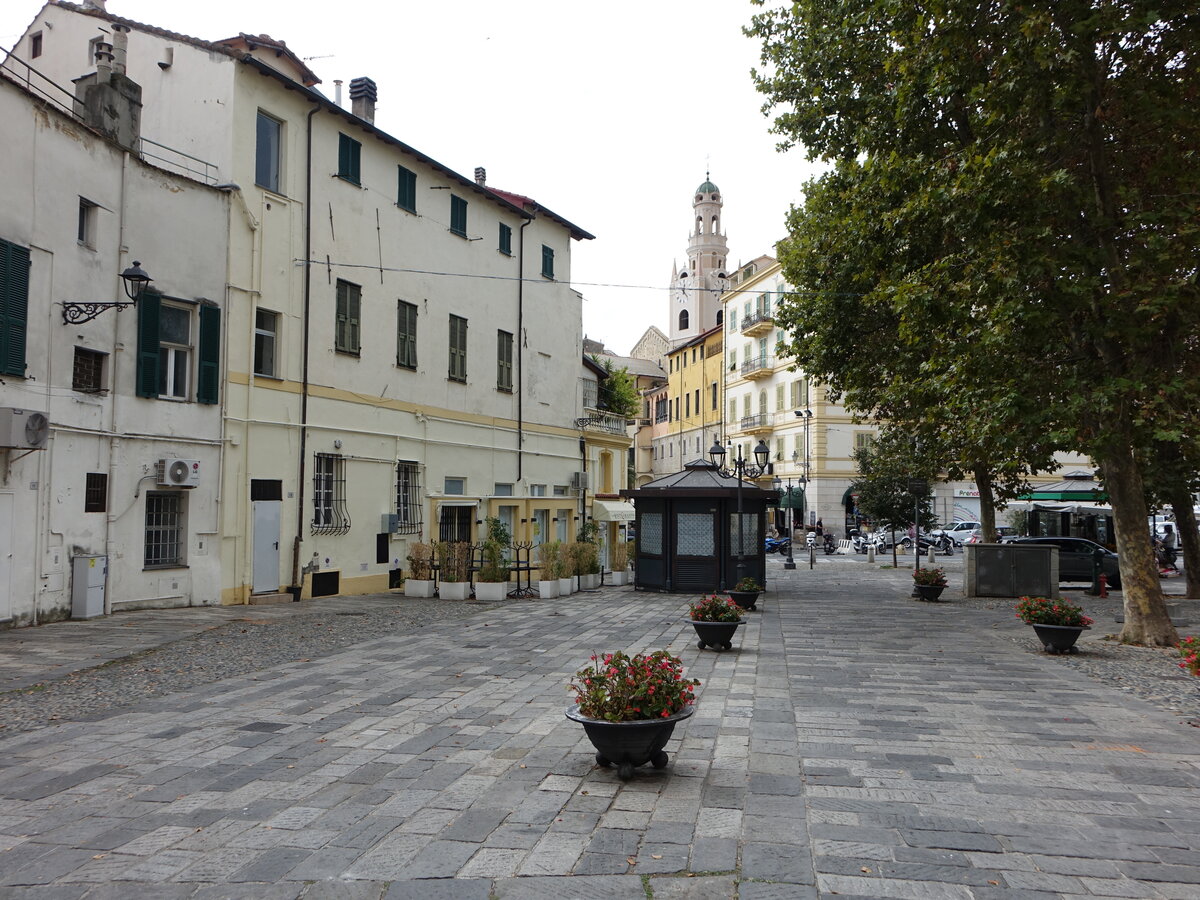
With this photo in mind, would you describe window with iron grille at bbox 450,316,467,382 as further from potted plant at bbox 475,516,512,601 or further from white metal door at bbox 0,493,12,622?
white metal door at bbox 0,493,12,622

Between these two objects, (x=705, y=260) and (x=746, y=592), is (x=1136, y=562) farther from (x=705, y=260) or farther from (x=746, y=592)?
(x=705, y=260)

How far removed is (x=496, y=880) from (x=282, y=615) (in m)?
12.8

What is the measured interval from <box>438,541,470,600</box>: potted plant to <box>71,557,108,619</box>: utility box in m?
7.07

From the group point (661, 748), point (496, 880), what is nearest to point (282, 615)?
point (661, 748)

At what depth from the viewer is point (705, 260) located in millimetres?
85875

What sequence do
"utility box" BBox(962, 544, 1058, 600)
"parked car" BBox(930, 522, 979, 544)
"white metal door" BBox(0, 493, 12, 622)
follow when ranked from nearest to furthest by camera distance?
A: "white metal door" BBox(0, 493, 12, 622), "utility box" BBox(962, 544, 1058, 600), "parked car" BBox(930, 522, 979, 544)

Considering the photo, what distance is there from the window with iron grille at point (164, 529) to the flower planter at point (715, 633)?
10.1 m

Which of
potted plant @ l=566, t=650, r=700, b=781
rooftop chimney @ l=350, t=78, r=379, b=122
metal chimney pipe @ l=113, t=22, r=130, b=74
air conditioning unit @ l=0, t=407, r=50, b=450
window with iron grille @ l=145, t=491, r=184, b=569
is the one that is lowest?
potted plant @ l=566, t=650, r=700, b=781

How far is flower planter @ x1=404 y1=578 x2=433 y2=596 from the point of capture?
2028 cm

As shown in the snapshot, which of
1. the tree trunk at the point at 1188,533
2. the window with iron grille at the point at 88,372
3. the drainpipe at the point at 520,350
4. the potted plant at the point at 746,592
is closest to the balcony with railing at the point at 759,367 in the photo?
the drainpipe at the point at 520,350

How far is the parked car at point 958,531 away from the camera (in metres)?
48.6

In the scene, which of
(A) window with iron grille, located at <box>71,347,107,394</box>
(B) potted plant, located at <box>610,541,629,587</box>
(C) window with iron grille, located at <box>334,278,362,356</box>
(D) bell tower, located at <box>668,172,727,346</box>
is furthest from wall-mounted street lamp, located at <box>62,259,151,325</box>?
(D) bell tower, located at <box>668,172,727,346</box>

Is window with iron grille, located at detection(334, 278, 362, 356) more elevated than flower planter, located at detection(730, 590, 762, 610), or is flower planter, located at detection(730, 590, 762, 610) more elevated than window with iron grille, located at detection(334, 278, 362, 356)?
window with iron grille, located at detection(334, 278, 362, 356)

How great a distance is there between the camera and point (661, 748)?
632cm
